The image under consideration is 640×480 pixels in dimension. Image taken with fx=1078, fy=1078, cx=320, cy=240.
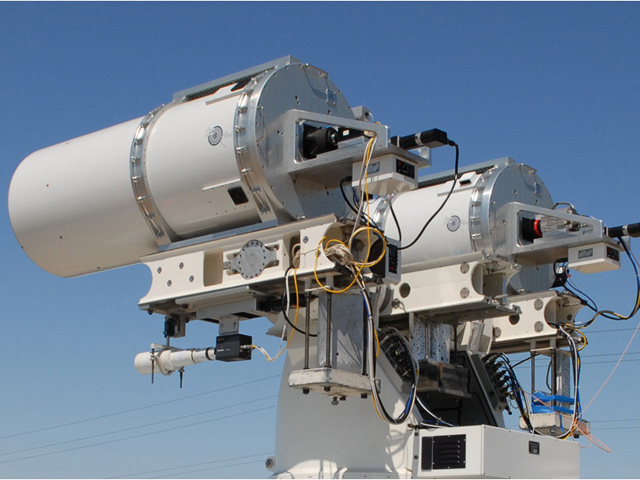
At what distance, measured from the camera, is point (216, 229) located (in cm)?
1098

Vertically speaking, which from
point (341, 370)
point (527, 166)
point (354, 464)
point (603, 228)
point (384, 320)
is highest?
point (527, 166)

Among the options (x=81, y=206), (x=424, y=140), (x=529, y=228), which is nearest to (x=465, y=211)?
(x=529, y=228)

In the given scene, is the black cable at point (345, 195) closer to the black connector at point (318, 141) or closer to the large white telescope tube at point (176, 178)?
the large white telescope tube at point (176, 178)

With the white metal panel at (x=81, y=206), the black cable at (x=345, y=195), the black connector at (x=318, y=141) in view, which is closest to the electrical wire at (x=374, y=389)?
the black cable at (x=345, y=195)

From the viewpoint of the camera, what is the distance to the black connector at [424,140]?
963cm

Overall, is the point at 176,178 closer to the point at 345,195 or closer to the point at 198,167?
the point at 198,167

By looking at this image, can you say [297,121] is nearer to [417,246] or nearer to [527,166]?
[417,246]

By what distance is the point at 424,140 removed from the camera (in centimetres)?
969

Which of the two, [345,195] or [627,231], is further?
[627,231]

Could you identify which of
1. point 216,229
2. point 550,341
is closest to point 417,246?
point 550,341

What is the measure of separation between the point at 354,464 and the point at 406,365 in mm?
1132

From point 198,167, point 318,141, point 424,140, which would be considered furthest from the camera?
point 198,167

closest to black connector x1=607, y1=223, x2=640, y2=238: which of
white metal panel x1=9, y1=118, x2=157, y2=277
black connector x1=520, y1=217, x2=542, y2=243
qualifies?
black connector x1=520, y1=217, x2=542, y2=243

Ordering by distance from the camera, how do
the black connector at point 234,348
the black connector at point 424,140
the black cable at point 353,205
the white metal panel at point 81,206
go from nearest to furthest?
1. the black connector at point 424,140
2. the black cable at point 353,205
3. the black connector at point 234,348
4. the white metal panel at point 81,206
